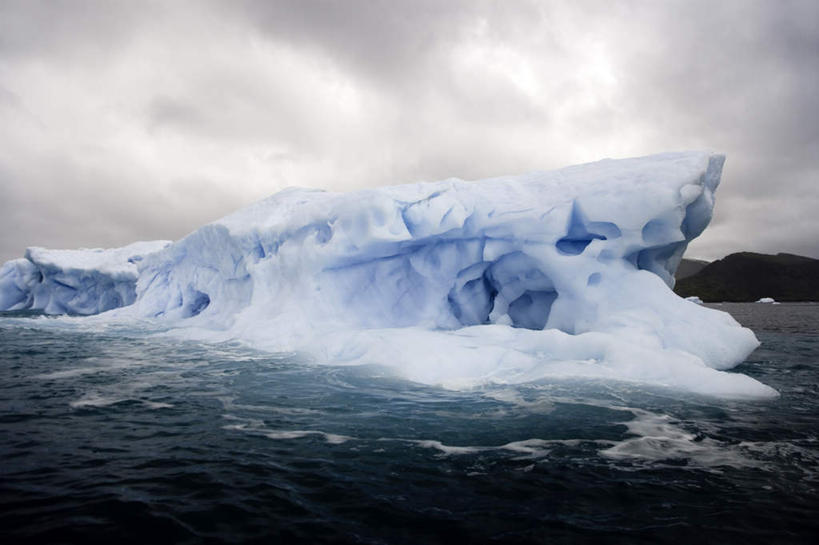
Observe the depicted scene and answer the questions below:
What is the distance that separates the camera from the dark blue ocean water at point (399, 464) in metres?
3.03

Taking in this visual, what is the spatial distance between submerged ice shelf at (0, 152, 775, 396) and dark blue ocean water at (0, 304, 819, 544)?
126 cm

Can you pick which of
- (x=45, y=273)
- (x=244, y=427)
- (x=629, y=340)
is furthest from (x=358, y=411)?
(x=45, y=273)

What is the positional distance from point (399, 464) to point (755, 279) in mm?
203804

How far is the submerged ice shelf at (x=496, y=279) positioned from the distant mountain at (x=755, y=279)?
139845 mm

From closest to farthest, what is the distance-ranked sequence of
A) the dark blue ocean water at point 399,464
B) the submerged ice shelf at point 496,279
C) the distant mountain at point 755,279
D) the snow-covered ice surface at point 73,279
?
the dark blue ocean water at point 399,464, the submerged ice shelf at point 496,279, the snow-covered ice surface at point 73,279, the distant mountain at point 755,279

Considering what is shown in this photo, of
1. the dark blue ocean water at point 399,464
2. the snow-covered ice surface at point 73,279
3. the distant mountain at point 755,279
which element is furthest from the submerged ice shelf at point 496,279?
the distant mountain at point 755,279

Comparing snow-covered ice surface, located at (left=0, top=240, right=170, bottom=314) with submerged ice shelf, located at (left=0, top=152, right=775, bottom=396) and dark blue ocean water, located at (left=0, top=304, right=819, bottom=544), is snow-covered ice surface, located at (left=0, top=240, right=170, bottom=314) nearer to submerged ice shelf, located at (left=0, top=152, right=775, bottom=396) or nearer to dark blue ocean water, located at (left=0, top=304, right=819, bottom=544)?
submerged ice shelf, located at (left=0, top=152, right=775, bottom=396)

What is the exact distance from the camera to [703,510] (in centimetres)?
333

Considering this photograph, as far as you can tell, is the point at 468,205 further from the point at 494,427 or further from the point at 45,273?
the point at 45,273

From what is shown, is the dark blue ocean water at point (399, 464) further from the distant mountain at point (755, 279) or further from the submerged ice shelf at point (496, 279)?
the distant mountain at point (755, 279)

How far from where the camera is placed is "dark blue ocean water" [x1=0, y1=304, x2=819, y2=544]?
303 centimetres

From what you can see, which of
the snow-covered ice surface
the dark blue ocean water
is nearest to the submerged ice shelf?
the dark blue ocean water

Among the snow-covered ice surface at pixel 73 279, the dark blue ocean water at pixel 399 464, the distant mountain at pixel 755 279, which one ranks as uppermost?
the distant mountain at pixel 755 279

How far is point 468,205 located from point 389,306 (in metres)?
4.02
